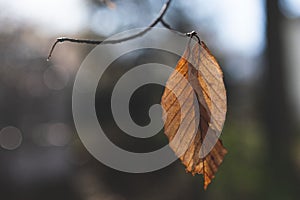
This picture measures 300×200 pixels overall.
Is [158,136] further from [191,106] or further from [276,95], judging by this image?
[191,106]

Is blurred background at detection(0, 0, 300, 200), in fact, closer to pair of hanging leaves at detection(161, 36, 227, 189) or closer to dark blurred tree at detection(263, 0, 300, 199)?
dark blurred tree at detection(263, 0, 300, 199)

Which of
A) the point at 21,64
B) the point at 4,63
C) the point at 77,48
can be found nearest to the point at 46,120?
the point at 21,64

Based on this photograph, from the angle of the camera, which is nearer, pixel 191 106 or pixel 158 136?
pixel 191 106

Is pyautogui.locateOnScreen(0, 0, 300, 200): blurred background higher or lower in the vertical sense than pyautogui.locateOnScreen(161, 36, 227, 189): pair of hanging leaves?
lower

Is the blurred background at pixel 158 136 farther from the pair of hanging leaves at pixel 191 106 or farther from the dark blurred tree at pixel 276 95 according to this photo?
the pair of hanging leaves at pixel 191 106

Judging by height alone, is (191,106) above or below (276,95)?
above

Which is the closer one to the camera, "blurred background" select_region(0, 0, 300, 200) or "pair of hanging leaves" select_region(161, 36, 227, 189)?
"pair of hanging leaves" select_region(161, 36, 227, 189)

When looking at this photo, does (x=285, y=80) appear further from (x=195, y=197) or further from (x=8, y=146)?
(x=8, y=146)

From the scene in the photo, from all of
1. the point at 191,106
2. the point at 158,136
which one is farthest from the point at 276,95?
the point at 191,106

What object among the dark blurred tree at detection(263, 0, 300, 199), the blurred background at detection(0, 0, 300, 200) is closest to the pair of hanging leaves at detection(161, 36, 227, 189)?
the blurred background at detection(0, 0, 300, 200)
